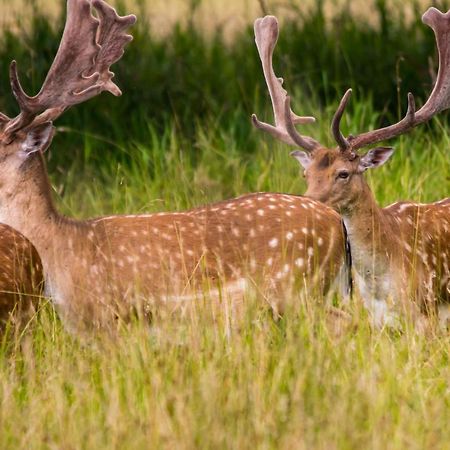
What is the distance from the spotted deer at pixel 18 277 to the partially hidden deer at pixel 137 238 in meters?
0.28

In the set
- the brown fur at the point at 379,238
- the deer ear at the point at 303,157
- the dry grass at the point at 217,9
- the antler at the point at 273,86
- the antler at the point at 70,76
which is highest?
the antler at the point at 70,76

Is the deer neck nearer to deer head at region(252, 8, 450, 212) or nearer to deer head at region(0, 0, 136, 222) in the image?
deer head at region(0, 0, 136, 222)

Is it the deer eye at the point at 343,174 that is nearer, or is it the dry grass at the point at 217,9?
the deer eye at the point at 343,174

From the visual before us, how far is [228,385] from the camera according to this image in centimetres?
447

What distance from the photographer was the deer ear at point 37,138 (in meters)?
6.15

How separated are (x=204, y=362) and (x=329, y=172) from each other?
6.61 feet

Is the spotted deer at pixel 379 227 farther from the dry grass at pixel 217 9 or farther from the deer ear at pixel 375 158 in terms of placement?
the dry grass at pixel 217 9

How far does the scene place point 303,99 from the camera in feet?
30.2

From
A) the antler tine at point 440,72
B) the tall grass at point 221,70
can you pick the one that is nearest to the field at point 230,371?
the antler tine at point 440,72

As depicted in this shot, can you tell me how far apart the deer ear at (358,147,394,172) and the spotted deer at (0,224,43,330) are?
1707 mm

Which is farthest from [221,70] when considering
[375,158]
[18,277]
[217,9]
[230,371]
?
[230,371]

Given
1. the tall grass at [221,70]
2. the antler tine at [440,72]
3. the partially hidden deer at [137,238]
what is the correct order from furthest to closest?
the tall grass at [221,70] < the antler tine at [440,72] < the partially hidden deer at [137,238]

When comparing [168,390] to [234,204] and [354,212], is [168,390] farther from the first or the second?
[354,212]

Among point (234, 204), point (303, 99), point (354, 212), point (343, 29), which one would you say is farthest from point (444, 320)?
point (343, 29)
